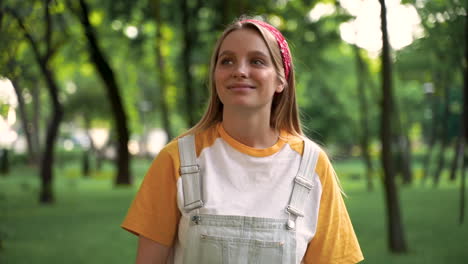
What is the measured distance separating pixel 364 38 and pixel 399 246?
27.3 feet

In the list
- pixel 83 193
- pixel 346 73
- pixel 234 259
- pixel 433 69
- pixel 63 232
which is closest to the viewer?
pixel 234 259

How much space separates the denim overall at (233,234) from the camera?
191cm

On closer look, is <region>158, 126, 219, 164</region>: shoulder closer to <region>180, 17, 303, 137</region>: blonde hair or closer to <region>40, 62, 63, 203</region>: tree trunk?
<region>180, 17, 303, 137</region>: blonde hair

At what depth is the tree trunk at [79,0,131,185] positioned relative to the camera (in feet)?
45.0

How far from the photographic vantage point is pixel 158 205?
1.95 m

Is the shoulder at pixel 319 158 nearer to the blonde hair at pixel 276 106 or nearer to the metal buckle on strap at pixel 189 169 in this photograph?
the blonde hair at pixel 276 106

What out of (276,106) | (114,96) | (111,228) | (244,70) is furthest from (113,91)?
(244,70)

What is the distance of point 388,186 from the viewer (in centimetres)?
804

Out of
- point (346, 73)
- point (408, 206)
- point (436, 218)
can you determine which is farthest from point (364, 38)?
point (346, 73)

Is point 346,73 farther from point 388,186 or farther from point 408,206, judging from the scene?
point 388,186

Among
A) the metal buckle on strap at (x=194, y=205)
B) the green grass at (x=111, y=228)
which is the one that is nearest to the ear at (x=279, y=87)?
the metal buckle on strap at (x=194, y=205)

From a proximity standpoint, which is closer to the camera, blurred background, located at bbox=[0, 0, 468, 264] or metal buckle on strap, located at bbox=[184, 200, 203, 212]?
metal buckle on strap, located at bbox=[184, 200, 203, 212]

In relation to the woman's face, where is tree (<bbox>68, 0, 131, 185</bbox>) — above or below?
above

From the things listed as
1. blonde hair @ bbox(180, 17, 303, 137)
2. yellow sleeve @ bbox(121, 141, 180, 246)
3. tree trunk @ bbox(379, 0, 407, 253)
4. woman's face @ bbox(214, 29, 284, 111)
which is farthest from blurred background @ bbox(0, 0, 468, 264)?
yellow sleeve @ bbox(121, 141, 180, 246)
